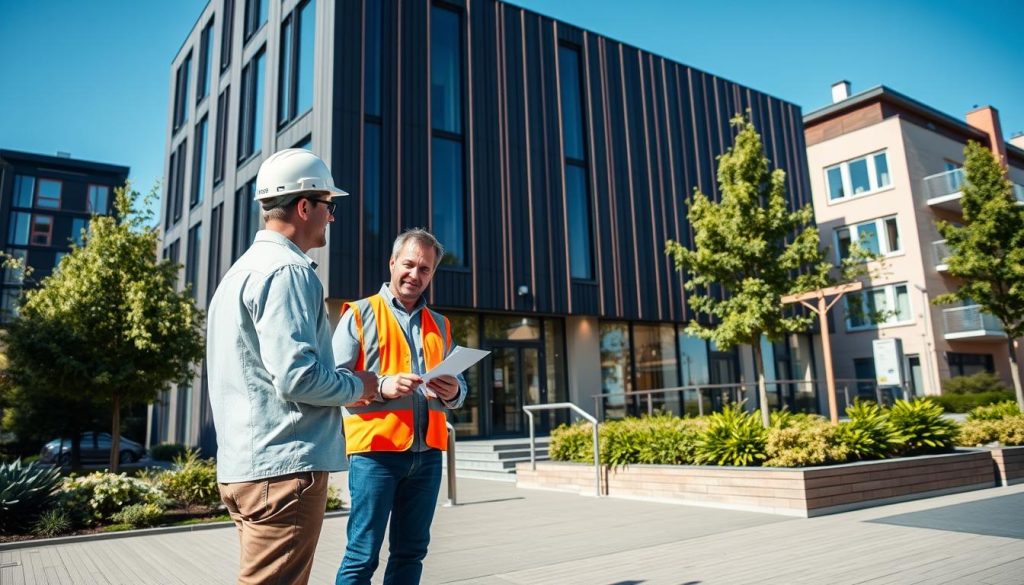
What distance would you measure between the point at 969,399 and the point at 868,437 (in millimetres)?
18575

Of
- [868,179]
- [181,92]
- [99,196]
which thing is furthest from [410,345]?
[99,196]

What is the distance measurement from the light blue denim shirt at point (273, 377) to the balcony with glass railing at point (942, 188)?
3087cm

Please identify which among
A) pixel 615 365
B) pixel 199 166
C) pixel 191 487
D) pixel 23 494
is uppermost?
pixel 199 166

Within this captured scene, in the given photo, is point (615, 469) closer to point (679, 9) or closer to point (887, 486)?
point (887, 486)

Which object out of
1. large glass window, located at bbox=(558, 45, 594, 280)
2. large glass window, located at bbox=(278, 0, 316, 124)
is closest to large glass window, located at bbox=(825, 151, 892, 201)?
large glass window, located at bbox=(558, 45, 594, 280)

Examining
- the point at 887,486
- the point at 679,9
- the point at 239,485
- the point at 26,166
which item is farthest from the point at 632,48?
the point at 26,166

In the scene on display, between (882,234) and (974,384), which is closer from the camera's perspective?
(974,384)

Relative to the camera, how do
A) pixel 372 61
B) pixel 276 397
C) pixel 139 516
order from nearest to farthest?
1. pixel 276 397
2. pixel 139 516
3. pixel 372 61

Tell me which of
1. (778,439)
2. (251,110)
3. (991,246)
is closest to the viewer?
(778,439)

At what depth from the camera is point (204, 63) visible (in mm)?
25297

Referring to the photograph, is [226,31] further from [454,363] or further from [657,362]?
[454,363]

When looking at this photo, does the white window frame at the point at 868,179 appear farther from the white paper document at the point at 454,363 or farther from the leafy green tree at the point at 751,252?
the white paper document at the point at 454,363

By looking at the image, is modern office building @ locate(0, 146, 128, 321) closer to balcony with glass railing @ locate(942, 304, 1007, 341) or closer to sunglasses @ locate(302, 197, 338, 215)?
balcony with glass railing @ locate(942, 304, 1007, 341)

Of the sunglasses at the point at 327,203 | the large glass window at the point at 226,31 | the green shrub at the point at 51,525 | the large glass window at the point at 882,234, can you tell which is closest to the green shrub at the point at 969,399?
the large glass window at the point at 882,234
